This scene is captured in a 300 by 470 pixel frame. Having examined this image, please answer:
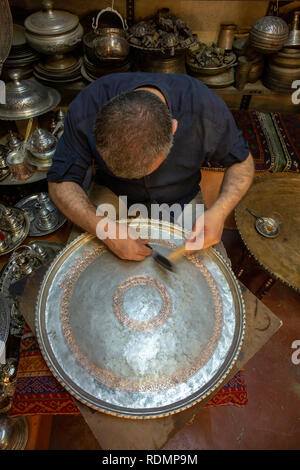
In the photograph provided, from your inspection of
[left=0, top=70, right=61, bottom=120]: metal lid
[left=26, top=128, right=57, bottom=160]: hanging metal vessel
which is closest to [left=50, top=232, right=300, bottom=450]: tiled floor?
[left=26, top=128, right=57, bottom=160]: hanging metal vessel

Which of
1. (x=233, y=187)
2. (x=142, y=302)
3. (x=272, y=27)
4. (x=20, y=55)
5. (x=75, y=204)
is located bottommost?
(x=142, y=302)

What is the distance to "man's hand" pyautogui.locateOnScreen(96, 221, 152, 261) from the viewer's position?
1348 mm

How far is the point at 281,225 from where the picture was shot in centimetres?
231

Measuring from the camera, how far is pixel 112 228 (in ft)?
4.71

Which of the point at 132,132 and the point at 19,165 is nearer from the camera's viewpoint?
the point at 132,132

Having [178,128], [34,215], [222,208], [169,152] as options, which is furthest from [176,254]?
[34,215]

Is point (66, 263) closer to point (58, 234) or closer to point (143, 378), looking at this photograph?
point (143, 378)

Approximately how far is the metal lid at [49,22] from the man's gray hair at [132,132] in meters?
2.15

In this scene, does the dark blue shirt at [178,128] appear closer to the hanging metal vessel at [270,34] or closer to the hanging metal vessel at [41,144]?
the hanging metal vessel at [41,144]

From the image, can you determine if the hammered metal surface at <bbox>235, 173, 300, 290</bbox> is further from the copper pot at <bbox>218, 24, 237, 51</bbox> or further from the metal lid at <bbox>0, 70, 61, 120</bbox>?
the metal lid at <bbox>0, 70, 61, 120</bbox>

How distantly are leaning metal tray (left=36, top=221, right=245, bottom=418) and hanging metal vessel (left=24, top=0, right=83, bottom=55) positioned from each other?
230 centimetres

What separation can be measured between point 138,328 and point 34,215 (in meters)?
1.72

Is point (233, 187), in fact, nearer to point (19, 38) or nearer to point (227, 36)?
point (227, 36)
